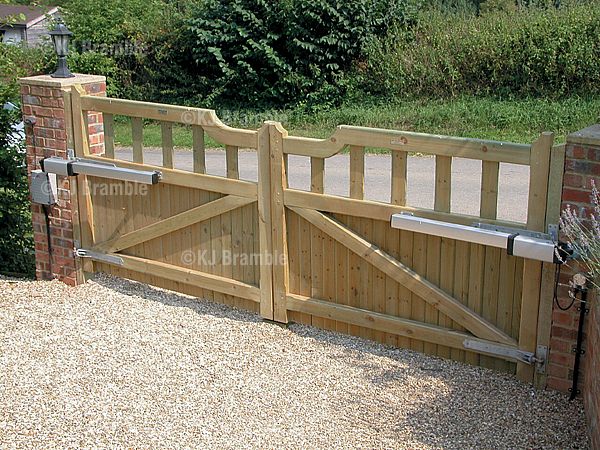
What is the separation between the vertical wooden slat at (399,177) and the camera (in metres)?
5.82

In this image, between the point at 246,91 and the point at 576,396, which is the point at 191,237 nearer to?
the point at 576,396

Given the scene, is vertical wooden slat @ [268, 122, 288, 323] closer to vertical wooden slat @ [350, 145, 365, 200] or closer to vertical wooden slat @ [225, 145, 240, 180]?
vertical wooden slat @ [225, 145, 240, 180]

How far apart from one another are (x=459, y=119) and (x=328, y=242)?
10.7 meters

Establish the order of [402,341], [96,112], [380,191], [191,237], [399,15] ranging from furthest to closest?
[399,15] < [380,191] < [96,112] < [191,237] < [402,341]

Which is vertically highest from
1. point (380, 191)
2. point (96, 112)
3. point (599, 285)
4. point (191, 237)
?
point (96, 112)

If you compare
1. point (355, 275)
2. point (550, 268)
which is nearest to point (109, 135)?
point (355, 275)

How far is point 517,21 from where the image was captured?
18.3m

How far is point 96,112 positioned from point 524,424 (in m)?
4.51

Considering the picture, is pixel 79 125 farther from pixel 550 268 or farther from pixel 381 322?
pixel 550 268

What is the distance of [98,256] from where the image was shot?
25.1 feet

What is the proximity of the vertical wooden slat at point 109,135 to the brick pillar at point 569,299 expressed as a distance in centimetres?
390

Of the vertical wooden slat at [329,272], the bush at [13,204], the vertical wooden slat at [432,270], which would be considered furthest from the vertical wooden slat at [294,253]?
the bush at [13,204]

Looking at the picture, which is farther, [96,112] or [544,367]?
[96,112]

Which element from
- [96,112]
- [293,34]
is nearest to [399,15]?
[293,34]
